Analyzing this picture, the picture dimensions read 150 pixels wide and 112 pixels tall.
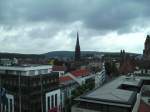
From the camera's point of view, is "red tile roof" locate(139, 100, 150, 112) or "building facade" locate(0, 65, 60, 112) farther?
"building facade" locate(0, 65, 60, 112)

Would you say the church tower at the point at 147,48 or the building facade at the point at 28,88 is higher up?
the church tower at the point at 147,48

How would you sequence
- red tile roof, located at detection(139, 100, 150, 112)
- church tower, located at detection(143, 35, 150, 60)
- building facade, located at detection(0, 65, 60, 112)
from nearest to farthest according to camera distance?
red tile roof, located at detection(139, 100, 150, 112) → building facade, located at detection(0, 65, 60, 112) → church tower, located at detection(143, 35, 150, 60)

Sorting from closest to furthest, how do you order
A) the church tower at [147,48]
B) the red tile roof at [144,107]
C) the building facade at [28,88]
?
1. the red tile roof at [144,107]
2. the building facade at [28,88]
3. the church tower at [147,48]

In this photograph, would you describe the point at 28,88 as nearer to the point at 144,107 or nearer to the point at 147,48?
the point at 144,107

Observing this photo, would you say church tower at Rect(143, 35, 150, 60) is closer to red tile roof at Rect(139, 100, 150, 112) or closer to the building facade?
the building facade

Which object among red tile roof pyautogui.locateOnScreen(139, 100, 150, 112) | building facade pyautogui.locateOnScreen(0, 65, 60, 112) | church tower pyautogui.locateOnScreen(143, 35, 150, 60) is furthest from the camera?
church tower pyautogui.locateOnScreen(143, 35, 150, 60)

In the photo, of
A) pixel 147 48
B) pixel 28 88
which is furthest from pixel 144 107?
pixel 147 48

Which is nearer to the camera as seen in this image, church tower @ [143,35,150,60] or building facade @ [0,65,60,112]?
building facade @ [0,65,60,112]

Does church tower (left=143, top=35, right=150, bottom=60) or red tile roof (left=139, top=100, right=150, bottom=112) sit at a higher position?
church tower (left=143, top=35, right=150, bottom=60)

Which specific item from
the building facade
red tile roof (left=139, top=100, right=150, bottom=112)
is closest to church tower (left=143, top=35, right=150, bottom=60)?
the building facade

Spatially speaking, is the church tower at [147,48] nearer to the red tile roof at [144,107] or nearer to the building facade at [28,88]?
the building facade at [28,88]

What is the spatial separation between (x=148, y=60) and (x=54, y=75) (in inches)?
3526

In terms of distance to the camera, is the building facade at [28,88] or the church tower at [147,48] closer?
the building facade at [28,88]

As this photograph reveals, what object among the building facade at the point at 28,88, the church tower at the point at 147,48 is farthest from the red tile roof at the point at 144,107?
the church tower at the point at 147,48
